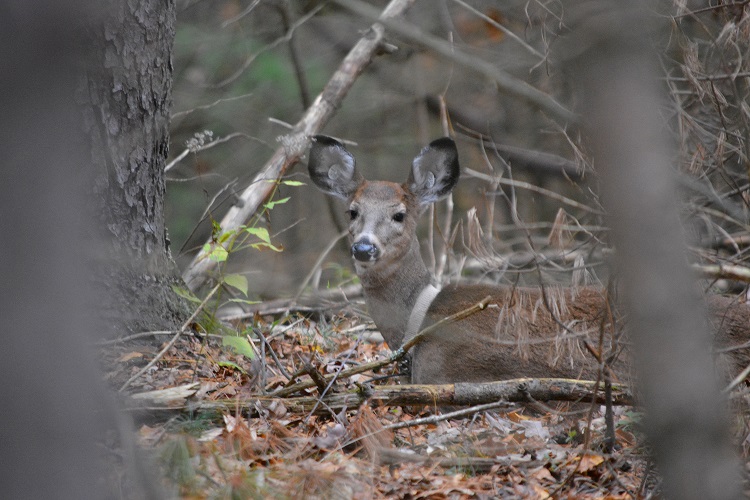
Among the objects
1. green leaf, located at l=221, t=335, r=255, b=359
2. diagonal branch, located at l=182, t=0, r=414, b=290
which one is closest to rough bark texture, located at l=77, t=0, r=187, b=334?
green leaf, located at l=221, t=335, r=255, b=359

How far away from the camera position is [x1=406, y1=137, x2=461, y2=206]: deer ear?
658cm

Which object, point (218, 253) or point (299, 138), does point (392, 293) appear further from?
point (299, 138)

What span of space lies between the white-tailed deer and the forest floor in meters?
0.55

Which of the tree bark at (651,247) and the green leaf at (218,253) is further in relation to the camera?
the green leaf at (218,253)

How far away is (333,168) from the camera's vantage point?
6.72m

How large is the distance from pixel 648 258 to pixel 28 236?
161 centimetres

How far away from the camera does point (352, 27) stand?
37.6 feet

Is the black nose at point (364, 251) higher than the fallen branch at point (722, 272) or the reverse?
the reverse

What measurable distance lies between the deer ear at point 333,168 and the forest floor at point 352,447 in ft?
6.57

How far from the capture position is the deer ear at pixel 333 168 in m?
6.63

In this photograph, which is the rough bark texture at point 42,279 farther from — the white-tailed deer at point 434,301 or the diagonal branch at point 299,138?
the diagonal branch at point 299,138

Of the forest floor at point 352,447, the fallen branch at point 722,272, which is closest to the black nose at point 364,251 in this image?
the forest floor at point 352,447

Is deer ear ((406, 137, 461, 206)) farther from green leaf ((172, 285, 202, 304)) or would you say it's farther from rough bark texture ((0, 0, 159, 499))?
rough bark texture ((0, 0, 159, 499))

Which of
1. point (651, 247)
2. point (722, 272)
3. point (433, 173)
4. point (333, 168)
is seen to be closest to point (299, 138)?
point (333, 168)
